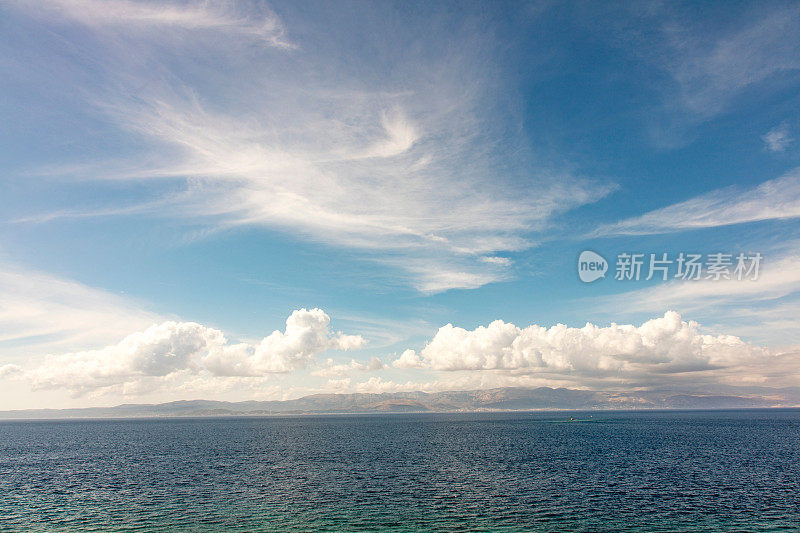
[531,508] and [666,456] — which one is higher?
[531,508]

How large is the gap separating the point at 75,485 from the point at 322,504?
5598 centimetres

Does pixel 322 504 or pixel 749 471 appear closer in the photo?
pixel 322 504

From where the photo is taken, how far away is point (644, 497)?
73.9 m

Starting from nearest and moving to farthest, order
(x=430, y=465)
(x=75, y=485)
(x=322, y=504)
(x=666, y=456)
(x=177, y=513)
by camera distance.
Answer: (x=177, y=513) < (x=322, y=504) < (x=75, y=485) < (x=430, y=465) < (x=666, y=456)

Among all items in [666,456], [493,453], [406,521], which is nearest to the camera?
[406,521]

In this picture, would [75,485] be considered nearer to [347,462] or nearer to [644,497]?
[347,462]

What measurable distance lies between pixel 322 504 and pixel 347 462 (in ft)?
162

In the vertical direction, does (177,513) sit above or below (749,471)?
above

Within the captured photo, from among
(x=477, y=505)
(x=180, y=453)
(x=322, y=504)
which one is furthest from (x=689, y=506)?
(x=180, y=453)

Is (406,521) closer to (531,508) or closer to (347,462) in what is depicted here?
(531,508)

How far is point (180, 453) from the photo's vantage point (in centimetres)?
14875

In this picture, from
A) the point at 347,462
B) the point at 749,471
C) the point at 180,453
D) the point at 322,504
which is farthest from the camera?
the point at 180,453

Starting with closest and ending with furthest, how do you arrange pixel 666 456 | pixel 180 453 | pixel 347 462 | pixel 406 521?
pixel 406 521 → pixel 347 462 → pixel 666 456 → pixel 180 453

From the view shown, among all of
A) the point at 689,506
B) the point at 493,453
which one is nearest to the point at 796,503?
the point at 689,506
